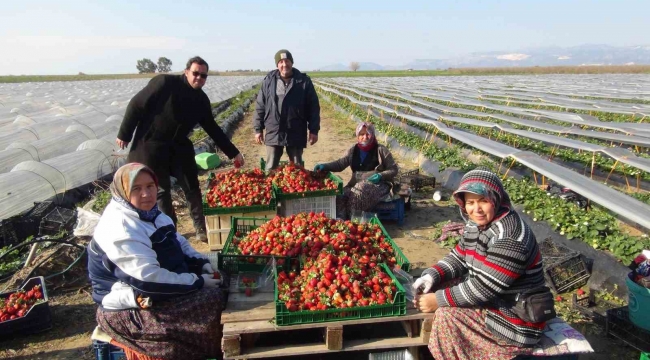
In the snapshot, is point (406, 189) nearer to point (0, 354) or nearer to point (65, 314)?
point (65, 314)

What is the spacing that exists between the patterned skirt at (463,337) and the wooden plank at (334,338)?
1.99 feet

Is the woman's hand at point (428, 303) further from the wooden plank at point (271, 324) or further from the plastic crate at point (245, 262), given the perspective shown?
the plastic crate at point (245, 262)

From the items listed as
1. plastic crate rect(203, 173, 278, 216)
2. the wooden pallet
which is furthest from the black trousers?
the wooden pallet

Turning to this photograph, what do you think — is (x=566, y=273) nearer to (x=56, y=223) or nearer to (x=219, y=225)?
(x=219, y=225)

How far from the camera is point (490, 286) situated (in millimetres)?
2695

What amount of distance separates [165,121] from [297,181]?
67.8 inches

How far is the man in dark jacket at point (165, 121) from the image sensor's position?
491cm

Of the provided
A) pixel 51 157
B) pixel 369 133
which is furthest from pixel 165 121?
pixel 51 157

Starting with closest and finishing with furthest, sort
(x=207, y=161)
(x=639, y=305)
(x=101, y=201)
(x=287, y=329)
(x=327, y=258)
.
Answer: (x=287, y=329), (x=327, y=258), (x=639, y=305), (x=101, y=201), (x=207, y=161)

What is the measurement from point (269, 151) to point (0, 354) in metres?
3.98

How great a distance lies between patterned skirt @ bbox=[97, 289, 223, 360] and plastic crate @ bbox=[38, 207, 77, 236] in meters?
3.79

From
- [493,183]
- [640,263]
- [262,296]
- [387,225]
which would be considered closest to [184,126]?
[262,296]

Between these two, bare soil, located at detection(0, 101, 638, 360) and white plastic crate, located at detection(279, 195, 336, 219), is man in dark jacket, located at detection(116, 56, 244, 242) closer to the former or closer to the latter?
bare soil, located at detection(0, 101, 638, 360)

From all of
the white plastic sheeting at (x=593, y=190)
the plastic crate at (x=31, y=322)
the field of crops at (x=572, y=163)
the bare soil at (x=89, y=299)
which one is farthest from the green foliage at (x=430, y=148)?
the plastic crate at (x=31, y=322)
